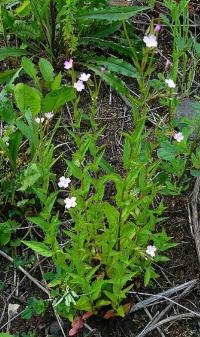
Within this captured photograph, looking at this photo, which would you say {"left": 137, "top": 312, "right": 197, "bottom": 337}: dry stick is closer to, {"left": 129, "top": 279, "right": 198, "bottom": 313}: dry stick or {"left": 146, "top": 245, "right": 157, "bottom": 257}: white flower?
{"left": 129, "top": 279, "right": 198, "bottom": 313}: dry stick

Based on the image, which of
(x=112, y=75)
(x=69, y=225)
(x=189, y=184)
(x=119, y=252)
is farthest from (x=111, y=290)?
(x=112, y=75)

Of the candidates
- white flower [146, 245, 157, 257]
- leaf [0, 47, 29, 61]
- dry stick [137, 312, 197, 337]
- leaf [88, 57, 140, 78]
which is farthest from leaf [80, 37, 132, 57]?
dry stick [137, 312, 197, 337]

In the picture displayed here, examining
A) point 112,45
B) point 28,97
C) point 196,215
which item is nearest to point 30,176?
point 28,97

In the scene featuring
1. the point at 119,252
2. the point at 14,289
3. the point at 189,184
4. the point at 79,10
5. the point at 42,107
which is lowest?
the point at 14,289

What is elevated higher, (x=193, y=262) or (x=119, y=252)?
(x=119, y=252)

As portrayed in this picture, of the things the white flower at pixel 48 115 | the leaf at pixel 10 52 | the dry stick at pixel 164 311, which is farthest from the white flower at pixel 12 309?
the leaf at pixel 10 52

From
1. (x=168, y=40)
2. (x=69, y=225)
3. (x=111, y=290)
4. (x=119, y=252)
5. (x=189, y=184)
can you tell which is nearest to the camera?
(x=119, y=252)

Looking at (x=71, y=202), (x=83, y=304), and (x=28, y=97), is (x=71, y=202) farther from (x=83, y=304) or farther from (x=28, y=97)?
(x=28, y=97)

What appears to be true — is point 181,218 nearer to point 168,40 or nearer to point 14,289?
point 14,289

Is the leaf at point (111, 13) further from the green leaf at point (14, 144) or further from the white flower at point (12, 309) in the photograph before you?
the white flower at point (12, 309)
